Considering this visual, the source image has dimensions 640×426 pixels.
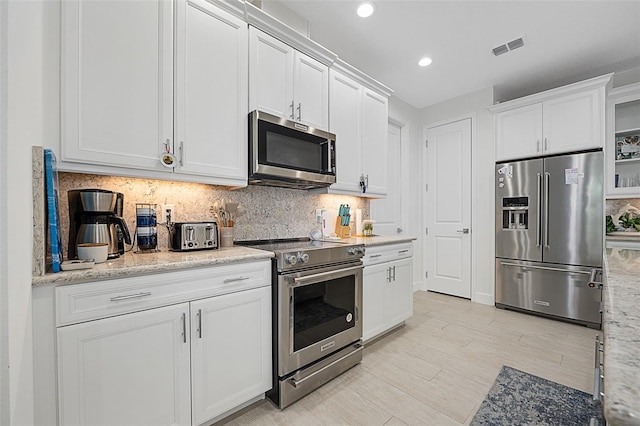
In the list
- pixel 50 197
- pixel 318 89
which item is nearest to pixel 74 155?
pixel 50 197

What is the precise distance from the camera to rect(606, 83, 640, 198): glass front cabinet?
3201mm

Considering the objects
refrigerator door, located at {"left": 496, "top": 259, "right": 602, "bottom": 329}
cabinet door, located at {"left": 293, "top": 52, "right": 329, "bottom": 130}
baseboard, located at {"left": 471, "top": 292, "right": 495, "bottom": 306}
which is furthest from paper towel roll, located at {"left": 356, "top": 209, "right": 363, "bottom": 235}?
baseboard, located at {"left": 471, "top": 292, "right": 495, "bottom": 306}

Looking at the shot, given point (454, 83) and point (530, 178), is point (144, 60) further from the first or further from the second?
point (530, 178)

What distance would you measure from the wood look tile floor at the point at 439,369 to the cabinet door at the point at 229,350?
0.66ft

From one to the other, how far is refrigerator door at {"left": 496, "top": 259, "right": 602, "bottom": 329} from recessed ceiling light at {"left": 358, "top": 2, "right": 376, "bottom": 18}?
3.21m

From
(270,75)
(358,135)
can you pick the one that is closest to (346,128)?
(358,135)

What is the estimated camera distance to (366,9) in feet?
7.59

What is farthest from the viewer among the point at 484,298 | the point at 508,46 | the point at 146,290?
the point at 484,298

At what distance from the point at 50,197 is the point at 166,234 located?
790 mm

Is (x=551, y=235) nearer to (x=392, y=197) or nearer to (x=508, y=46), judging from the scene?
(x=392, y=197)

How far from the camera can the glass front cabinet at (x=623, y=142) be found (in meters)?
3.20

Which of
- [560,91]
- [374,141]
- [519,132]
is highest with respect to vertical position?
[560,91]

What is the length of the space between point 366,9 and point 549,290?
139 inches

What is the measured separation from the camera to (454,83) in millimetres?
3695
